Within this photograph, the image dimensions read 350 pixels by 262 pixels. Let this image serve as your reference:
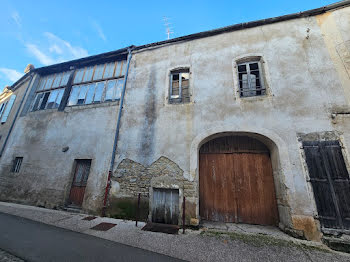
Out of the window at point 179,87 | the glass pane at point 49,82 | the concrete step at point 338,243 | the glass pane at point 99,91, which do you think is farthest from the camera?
the glass pane at point 49,82

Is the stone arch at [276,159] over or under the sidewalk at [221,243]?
over

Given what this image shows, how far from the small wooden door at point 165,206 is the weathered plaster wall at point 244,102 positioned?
0.58 meters

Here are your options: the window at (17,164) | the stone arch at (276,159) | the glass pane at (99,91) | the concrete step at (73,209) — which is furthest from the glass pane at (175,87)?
the window at (17,164)

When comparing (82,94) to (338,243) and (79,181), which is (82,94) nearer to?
(79,181)

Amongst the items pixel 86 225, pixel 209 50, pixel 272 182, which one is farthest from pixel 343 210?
pixel 86 225

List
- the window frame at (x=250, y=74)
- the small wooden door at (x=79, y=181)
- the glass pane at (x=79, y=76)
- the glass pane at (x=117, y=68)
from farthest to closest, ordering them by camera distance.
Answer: the glass pane at (x=79, y=76) < the glass pane at (x=117, y=68) < the small wooden door at (x=79, y=181) < the window frame at (x=250, y=74)

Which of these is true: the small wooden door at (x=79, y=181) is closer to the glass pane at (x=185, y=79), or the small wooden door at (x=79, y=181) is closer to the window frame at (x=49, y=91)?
the window frame at (x=49, y=91)

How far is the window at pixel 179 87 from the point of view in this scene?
5688mm

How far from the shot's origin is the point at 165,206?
4.61 meters

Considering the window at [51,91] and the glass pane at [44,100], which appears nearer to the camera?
the window at [51,91]

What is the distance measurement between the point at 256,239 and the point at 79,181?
6341 mm

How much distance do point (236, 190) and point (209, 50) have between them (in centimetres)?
529

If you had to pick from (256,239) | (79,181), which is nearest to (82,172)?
(79,181)

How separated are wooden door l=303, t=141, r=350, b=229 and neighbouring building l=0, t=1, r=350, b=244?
23mm
